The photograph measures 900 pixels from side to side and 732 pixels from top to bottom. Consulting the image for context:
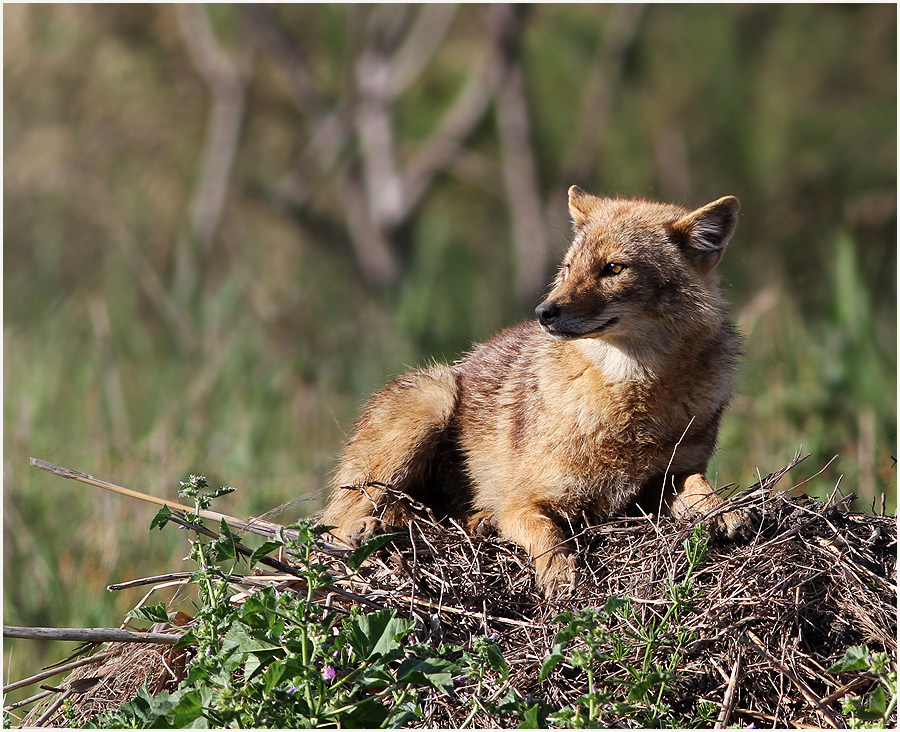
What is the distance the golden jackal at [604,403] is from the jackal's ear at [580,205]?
14mm

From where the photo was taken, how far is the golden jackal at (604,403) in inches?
190

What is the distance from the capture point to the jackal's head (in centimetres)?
473

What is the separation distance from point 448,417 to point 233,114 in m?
12.0

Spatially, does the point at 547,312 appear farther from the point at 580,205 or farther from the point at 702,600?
the point at 702,600

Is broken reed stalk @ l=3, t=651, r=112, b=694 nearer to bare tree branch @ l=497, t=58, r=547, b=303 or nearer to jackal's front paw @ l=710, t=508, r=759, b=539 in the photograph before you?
jackal's front paw @ l=710, t=508, r=759, b=539

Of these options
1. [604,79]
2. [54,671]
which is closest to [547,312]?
[54,671]

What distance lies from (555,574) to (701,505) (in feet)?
2.29

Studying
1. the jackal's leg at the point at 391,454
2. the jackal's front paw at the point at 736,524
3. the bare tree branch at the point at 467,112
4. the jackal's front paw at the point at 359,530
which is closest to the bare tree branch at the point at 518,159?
the bare tree branch at the point at 467,112

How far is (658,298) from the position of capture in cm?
490

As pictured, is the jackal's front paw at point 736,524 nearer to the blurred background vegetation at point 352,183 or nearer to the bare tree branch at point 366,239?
the blurred background vegetation at point 352,183

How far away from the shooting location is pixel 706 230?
5.09 m

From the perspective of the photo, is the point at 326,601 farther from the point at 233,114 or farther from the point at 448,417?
the point at 233,114

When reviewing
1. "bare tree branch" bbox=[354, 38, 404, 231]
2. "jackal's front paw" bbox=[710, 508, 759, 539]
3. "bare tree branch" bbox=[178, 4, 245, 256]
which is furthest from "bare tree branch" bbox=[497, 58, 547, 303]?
"jackal's front paw" bbox=[710, 508, 759, 539]

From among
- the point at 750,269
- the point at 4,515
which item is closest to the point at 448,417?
the point at 4,515
